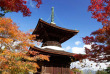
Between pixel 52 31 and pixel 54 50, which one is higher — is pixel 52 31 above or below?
above

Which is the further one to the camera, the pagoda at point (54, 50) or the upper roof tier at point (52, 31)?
the upper roof tier at point (52, 31)

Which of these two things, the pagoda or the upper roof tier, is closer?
the pagoda

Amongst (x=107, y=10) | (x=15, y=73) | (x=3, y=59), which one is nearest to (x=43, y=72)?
(x=15, y=73)

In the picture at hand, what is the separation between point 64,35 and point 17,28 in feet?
21.6

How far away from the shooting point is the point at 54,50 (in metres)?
12.1

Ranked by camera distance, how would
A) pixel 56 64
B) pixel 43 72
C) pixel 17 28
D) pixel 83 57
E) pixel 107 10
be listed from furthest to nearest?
pixel 56 64 → pixel 43 72 → pixel 17 28 → pixel 83 57 → pixel 107 10

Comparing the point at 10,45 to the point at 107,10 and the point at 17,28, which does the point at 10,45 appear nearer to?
the point at 17,28

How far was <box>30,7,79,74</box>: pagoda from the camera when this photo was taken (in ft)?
36.9

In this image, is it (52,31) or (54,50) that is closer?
(54,50)

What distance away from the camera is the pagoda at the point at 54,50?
11258 millimetres

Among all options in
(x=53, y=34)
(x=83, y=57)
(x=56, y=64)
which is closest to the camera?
(x=83, y=57)

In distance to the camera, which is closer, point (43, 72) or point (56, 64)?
point (43, 72)

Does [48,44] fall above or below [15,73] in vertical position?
above

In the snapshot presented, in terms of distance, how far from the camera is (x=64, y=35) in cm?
1397
